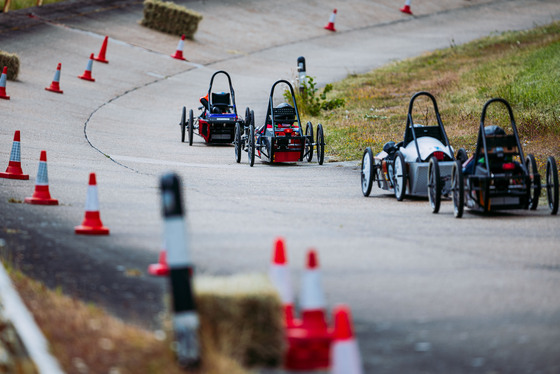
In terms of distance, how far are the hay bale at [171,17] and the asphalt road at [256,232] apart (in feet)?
18.2

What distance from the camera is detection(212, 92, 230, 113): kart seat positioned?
24.0 metres

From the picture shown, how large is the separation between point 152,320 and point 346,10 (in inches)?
1633

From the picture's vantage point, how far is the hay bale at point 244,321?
570 cm

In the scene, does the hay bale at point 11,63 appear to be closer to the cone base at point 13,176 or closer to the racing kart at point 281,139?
the racing kart at point 281,139

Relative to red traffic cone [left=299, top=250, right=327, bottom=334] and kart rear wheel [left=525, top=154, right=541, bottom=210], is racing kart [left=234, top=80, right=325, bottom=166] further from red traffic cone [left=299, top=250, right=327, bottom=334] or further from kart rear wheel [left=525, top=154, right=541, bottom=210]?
red traffic cone [left=299, top=250, right=327, bottom=334]

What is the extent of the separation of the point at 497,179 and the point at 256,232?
12.4ft

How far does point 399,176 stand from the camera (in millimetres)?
14695

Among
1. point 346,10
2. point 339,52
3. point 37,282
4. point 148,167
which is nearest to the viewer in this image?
point 37,282

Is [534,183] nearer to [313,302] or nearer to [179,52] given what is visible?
[313,302]

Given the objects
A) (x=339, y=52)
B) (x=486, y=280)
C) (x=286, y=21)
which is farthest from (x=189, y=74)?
(x=486, y=280)

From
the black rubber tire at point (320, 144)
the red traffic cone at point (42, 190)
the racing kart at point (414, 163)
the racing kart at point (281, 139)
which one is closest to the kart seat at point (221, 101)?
the racing kart at point (281, 139)

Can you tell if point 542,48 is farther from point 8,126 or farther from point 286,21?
point 8,126

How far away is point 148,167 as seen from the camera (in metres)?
17.9

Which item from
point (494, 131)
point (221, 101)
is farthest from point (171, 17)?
point (494, 131)
